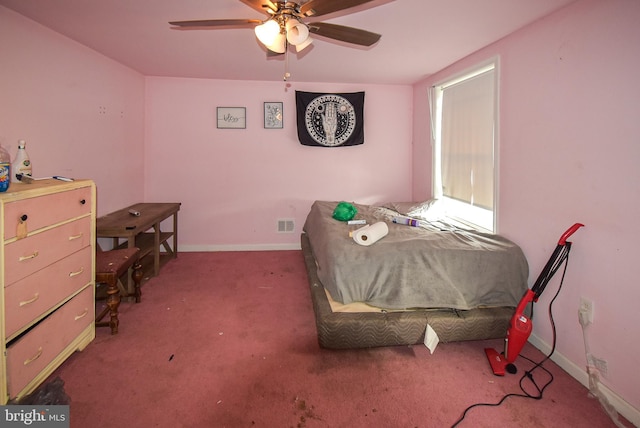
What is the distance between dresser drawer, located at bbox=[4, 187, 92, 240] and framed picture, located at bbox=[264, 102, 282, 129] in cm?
254

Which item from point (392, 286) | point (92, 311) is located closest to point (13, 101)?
point (92, 311)

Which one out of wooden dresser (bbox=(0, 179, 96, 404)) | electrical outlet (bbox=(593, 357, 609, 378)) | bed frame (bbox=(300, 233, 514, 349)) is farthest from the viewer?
bed frame (bbox=(300, 233, 514, 349))

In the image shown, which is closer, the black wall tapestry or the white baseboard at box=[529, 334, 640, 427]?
the white baseboard at box=[529, 334, 640, 427]

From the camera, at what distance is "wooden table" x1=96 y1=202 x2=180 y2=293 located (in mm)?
2787

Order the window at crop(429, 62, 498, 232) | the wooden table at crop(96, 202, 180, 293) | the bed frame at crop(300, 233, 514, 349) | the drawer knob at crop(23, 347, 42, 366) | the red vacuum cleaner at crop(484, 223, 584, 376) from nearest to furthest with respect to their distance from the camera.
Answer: the drawer knob at crop(23, 347, 42, 366) → the red vacuum cleaner at crop(484, 223, 584, 376) → the bed frame at crop(300, 233, 514, 349) → the wooden table at crop(96, 202, 180, 293) → the window at crop(429, 62, 498, 232)

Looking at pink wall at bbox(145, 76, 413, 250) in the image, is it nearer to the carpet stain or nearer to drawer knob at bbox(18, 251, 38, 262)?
drawer knob at bbox(18, 251, 38, 262)

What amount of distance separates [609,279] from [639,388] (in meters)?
0.54

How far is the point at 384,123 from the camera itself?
4516 millimetres

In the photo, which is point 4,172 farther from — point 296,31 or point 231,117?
point 231,117

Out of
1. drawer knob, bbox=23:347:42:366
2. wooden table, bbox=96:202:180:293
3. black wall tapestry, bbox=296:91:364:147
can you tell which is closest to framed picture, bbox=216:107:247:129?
black wall tapestry, bbox=296:91:364:147

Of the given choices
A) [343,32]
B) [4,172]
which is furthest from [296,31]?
[4,172]

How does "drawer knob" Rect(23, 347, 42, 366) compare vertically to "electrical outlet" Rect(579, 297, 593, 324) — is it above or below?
below

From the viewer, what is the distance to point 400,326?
82.5 inches

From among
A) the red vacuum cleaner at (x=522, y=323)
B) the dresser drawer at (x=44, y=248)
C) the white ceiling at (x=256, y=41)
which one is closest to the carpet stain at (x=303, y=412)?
the red vacuum cleaner at (x=522, y=323)
